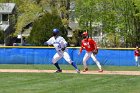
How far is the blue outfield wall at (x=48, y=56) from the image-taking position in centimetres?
3111

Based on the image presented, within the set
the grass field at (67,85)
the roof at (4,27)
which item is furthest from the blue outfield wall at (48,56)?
the roof at (4,27)

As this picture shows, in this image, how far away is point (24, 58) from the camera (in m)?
31.8

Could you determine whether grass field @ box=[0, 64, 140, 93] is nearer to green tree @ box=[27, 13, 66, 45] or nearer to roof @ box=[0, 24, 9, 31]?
green tree @ box=[27, 13, 66, 45]

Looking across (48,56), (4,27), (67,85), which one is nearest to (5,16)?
(4,27)

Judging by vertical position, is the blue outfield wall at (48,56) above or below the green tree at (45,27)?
below

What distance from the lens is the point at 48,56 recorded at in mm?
31625

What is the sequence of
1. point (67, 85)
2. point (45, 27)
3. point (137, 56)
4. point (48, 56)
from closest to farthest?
point (67, 85)
point (137, 56)
point (48, 56)
point (45, 27)

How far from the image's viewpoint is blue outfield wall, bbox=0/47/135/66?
31109 millimetres

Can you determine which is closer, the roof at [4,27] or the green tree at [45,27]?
the green tree at [45,27]

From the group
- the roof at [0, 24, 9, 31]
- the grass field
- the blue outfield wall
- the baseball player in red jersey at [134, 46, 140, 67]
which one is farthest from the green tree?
the grass field

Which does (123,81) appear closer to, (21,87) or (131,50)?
(21,87)

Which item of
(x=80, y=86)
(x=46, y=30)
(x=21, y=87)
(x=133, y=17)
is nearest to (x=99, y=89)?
(x=80, y=86)

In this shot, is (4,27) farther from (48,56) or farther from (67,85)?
(67,85)

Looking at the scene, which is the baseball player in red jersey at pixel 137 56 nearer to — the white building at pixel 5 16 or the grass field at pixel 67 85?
the grass field at pixel 67 85
